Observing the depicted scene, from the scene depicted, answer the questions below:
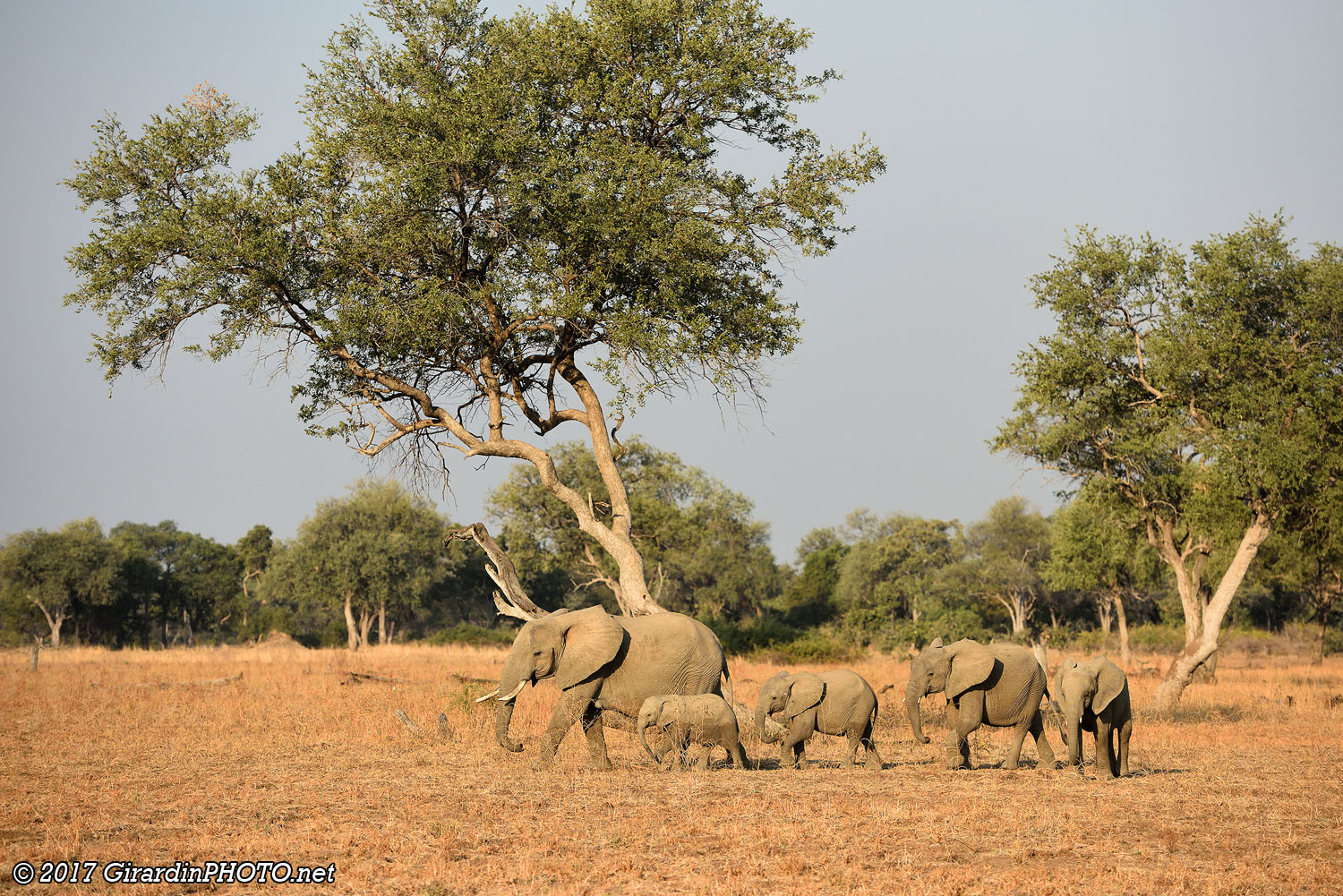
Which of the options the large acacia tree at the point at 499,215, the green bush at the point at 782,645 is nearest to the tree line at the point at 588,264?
the large acacia tree at the point at 499,215

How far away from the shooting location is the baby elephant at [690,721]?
12.9 m

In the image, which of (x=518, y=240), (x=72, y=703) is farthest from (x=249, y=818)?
(x=72, y=703)

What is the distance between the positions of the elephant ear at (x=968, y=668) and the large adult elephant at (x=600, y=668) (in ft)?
10.2

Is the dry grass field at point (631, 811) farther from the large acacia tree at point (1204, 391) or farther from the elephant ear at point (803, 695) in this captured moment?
the large acacia tree at point (1204, 391)

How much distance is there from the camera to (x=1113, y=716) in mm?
13016

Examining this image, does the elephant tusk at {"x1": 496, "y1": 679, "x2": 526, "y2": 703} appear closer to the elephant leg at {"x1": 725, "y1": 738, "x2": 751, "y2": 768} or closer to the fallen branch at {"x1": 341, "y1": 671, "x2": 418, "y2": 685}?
the elephant leg at {"x1": 725, "y1": 738, "x2": 751, "y2": 768}

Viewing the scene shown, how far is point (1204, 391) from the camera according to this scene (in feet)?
77.3

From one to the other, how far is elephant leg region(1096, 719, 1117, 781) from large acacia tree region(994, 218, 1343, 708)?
11.0 metres

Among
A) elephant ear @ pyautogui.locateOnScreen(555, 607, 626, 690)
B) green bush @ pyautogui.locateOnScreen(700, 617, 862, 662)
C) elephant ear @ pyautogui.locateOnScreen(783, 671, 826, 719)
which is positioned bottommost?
green bush @ pyautogui.locateOnScreen(700, 617, 862, 662)

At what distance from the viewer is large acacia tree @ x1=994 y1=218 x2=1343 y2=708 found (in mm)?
22141

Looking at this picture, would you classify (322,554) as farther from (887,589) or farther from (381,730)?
(381,730)

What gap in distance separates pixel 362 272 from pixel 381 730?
7.91 meters

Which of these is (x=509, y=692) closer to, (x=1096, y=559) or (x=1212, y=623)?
(x=1212, y=623)

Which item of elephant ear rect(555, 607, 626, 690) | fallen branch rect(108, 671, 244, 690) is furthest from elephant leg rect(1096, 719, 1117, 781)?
fallen branch rect(108, 671, 244, 690)
